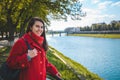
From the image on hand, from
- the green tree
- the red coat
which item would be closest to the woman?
the red coat

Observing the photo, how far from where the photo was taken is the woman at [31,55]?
3929 mm

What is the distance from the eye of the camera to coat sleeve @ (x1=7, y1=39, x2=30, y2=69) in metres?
3.91

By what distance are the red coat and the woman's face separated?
0.46 ft

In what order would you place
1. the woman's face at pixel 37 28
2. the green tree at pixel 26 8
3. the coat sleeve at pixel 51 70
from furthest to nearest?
1. the green tree at pixel 26 8
2. the coat sleeve at pixel 51 70
3. the woman's face at pixel 37 28

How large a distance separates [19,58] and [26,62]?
12cm

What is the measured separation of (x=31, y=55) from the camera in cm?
393

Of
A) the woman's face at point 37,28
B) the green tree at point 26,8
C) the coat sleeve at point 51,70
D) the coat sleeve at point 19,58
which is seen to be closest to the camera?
the coat sleeve at point 19,58

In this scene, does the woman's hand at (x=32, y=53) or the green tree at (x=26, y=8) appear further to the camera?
the green tree at (x=26, y=8)

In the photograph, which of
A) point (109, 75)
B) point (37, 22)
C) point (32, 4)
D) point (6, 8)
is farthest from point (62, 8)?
point (37, 22)

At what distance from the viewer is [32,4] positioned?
79.9 feet

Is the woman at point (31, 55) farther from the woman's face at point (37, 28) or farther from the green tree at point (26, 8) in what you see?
the green tree at point (26, 8)

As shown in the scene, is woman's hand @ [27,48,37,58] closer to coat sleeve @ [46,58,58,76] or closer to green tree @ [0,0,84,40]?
coat sleeve @ [46,58,58,76]

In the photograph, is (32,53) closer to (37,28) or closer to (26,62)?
(26,62)

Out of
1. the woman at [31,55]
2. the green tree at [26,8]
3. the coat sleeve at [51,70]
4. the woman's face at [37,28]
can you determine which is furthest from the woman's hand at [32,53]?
the green tree at [26,8]
